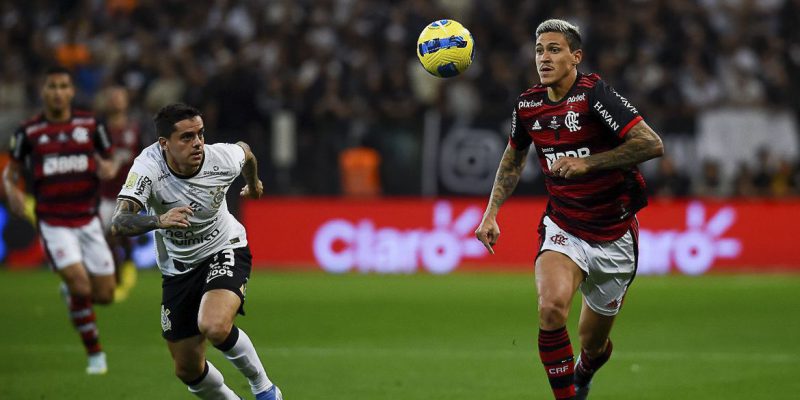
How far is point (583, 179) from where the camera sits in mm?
7770

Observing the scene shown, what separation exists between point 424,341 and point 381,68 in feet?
33.7

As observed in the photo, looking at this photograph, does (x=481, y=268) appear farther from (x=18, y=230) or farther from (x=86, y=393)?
(x=86, y=393)

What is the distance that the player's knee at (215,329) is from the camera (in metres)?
7.46

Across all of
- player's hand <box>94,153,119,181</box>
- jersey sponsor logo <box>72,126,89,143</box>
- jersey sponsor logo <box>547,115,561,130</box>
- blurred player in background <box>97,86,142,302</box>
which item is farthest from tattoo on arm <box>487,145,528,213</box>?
blurred player in background <box>97,86,142,302</box>

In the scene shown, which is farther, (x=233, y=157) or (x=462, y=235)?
(x=462, y=235)

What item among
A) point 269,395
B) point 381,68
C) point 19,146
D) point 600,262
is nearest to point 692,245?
point 381,68

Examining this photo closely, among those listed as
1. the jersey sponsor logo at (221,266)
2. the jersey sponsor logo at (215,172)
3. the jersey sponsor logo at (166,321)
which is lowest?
the jersey sponsor logo at (166,321)

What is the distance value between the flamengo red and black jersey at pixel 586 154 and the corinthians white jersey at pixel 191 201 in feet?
6.66

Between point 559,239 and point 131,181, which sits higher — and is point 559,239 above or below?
below

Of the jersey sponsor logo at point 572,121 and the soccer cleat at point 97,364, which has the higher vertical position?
the jersey sponsor logo at point 572,121

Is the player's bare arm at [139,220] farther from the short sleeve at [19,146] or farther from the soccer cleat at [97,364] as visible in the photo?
the short sleeve at [19,146]

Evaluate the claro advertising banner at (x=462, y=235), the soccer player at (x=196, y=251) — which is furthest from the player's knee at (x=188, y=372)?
the claro advertising banner at (x=462, y=235)

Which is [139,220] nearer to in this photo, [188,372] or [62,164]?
[188,372]

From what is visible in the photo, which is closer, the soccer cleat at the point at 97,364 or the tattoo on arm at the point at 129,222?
the tattoo on arm at the point at 129,222
